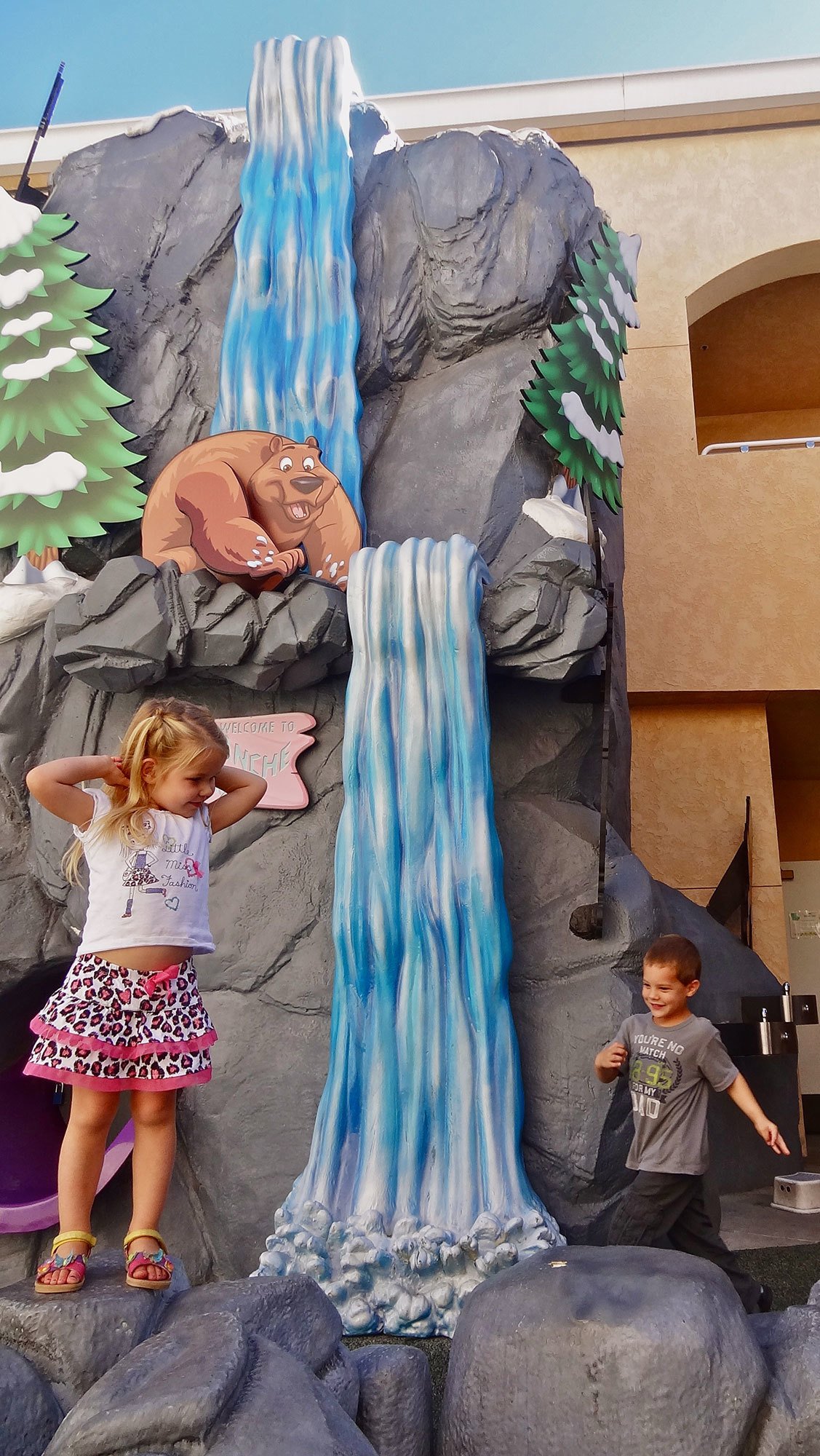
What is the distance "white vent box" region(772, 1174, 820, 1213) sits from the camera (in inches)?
182

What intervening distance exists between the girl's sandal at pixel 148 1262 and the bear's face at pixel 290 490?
2638 millimetres

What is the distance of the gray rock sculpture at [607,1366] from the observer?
5.91 ft

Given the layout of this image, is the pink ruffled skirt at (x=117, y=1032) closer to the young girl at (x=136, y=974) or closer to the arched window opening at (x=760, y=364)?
the young girl at (x=136, y=974)

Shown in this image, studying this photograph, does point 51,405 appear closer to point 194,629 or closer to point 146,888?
point 194,629

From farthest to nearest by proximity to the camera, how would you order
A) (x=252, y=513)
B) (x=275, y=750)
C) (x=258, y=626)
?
(x=252, y=513), (x=275, y=750), (x=258, y=626)

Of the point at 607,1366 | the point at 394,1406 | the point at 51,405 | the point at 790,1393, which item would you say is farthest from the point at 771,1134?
the point at 51,405

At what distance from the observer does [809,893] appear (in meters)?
9.41

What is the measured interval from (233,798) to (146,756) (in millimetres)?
Answer: 258

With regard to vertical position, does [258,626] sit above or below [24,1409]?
above

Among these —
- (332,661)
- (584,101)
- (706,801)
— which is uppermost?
(584,101)

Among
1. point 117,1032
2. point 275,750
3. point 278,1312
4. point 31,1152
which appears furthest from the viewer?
point 31,1152

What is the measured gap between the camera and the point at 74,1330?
1.88 m

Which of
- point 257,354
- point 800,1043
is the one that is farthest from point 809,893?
point 257,354

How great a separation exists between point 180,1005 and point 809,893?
8.03 meters
